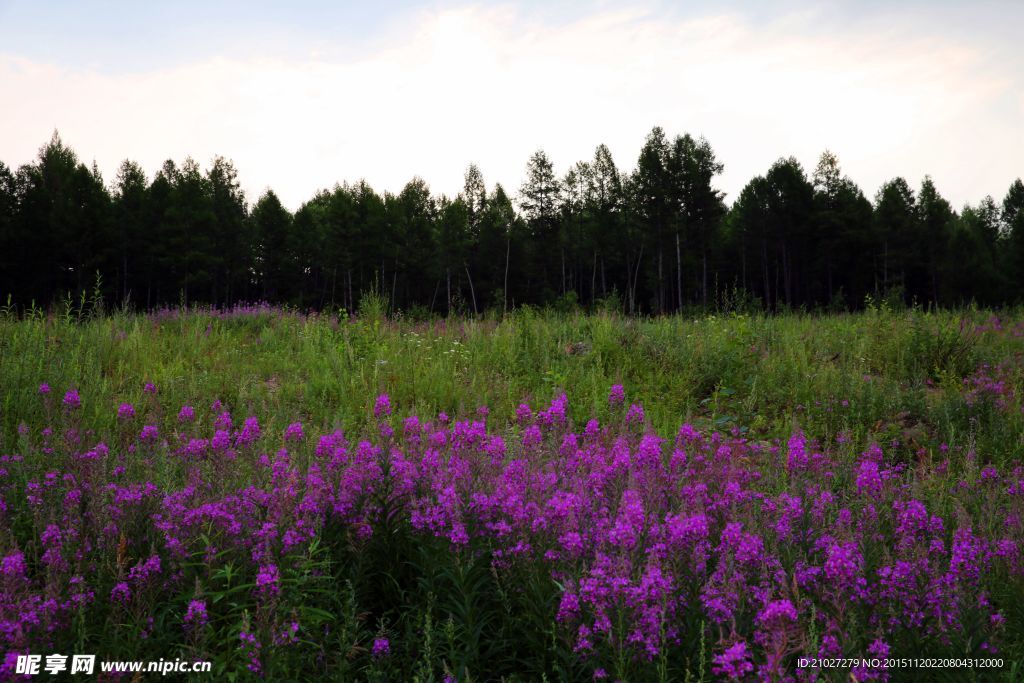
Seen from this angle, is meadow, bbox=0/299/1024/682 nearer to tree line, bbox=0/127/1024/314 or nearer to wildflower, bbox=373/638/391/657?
wildflower, bbox=373/638/391/657

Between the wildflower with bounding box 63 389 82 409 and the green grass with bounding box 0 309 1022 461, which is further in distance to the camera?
the green grass with bounding box 0 309 1022 461

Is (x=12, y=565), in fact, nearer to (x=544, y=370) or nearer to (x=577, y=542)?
(x=577, y=542)

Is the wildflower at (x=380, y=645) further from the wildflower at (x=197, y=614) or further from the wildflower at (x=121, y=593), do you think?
the wildflower at (x=121, y=593)

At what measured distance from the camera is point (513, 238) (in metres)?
59.0

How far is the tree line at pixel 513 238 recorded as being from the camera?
52.2 meters

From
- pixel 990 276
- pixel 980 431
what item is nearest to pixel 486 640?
pixel 980 431

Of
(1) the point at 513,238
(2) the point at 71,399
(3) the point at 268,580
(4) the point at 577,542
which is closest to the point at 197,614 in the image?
(3) the point at 268,580

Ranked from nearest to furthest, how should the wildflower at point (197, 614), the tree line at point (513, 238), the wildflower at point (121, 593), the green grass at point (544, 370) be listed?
the wildflower at point (197, 614) → the wildflower at point (121, 593) → the green grass at point (544, 370) → the tree line at point (513, 238)

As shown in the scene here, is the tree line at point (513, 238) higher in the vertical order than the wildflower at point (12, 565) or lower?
higher

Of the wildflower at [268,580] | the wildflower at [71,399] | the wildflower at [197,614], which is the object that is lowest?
the wildflower at [197,614]

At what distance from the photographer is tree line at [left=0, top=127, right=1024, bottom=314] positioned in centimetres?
5219

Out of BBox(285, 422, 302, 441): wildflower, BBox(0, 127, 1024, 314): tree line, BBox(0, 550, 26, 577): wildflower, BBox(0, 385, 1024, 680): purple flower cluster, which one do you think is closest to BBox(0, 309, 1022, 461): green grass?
BBox(285, 422, 302, 441): wildflower

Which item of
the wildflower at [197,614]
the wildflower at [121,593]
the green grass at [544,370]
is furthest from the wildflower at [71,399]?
the wildflower at [197,614]

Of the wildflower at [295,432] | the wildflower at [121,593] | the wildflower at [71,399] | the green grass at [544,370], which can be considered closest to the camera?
the wildflower at [121,593]
